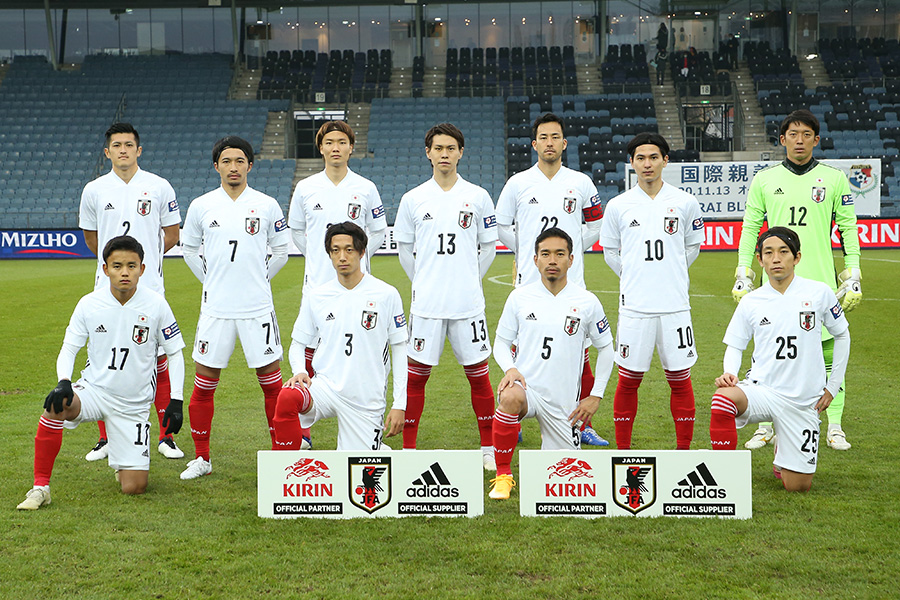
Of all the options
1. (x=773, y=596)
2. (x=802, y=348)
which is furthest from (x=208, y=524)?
(x=802, y=348)

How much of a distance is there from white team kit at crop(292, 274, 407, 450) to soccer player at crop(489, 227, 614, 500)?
638mm

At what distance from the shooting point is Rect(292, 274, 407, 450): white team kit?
4816 mm

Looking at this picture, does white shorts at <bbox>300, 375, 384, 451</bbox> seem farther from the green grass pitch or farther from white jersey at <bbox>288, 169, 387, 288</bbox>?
white jersey at <bbox>288, 169, 387, 288</bbox>

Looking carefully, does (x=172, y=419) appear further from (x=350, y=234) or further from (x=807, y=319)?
(x=807, y=319)

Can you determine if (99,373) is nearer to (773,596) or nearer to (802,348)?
(773,596)

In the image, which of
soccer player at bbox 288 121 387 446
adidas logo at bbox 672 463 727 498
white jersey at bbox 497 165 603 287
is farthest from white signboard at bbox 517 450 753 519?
soccer player at bbox 288 121 387 446

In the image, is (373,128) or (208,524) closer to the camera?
(208,524)

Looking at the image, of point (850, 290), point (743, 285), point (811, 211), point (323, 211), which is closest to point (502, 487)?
point (743, 285)

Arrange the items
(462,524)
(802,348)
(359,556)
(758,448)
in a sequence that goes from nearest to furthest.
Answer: (359,556), (462,524), (802,348), (758,448)

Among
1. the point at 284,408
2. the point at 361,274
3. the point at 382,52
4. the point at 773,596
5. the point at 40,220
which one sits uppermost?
the point at 382,52

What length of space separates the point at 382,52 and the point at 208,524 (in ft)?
117

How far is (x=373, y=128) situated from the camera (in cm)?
3347

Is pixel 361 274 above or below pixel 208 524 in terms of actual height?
above

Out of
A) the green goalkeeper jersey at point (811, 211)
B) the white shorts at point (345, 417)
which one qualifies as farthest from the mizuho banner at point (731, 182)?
the white shorts at point (345, 417)
